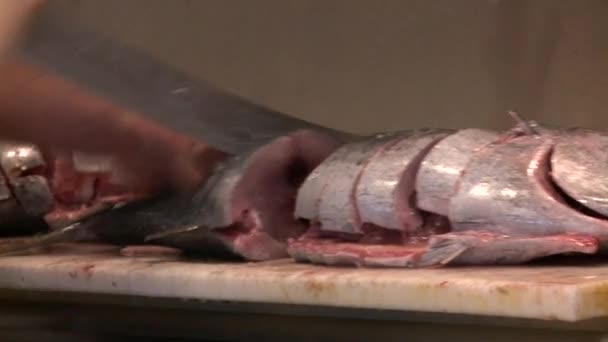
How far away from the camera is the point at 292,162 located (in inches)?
61.8

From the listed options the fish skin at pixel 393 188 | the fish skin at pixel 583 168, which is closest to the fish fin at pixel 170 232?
the fish skin at pixel 393 188

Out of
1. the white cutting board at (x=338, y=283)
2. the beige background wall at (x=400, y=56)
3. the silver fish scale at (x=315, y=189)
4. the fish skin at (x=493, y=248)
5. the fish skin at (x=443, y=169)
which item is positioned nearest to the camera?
the white cutting board at (x=338, y=283)

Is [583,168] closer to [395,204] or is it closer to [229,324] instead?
[395,204]

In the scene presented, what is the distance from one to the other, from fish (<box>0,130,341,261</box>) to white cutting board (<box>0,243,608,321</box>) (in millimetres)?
58

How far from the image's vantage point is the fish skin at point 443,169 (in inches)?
49.5

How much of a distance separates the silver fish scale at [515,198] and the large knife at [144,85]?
15.9 inches

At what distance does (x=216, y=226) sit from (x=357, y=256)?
11.0 inches

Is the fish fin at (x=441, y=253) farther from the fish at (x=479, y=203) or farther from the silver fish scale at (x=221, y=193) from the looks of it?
the silver fish scale at (x=221, y=193)

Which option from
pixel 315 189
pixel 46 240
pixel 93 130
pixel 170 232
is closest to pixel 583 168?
pixel 315 189

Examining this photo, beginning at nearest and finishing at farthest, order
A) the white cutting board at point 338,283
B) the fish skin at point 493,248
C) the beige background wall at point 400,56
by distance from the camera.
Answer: the white cutting board at point 338,283, the fish skin at point 493,248, the beige background wall at point 400,56

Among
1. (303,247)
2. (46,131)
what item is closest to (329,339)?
(303,247)

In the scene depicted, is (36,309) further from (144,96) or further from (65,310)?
(144,96)

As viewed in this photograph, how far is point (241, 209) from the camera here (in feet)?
4.87

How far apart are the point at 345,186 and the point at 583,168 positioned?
0.31m
